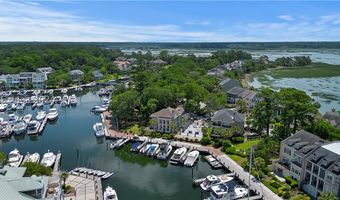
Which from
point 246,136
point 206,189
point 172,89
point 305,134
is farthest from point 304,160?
point 172,89

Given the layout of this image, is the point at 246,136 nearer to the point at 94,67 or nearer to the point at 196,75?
the point at 196,75

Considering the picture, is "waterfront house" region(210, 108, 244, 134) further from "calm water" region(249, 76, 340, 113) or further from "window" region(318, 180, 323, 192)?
"calm water" region(249, 76, 340, 113)

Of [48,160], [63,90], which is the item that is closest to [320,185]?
[48,160]

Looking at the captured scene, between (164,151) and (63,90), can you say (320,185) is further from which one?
(63,90)

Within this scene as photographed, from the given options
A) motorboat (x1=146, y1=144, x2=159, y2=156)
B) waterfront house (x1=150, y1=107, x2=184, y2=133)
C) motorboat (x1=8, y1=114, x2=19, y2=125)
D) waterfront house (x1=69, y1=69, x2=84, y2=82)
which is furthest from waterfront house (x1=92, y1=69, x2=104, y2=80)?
motorboat (x1=146, y1=144, x2=159, y2=156)

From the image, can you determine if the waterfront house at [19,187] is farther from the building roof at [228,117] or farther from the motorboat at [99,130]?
the building roof at [228,117]

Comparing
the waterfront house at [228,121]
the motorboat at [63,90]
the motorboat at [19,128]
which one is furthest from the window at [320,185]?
the motorboat at [63,90]

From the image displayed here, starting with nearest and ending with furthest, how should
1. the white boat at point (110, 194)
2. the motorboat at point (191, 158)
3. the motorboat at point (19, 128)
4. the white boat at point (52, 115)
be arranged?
the white boat at point (110, 194)
the motorboat at point (191, 158)
the motorboat at point (19, 128)
the white boat at point (52, 115)
